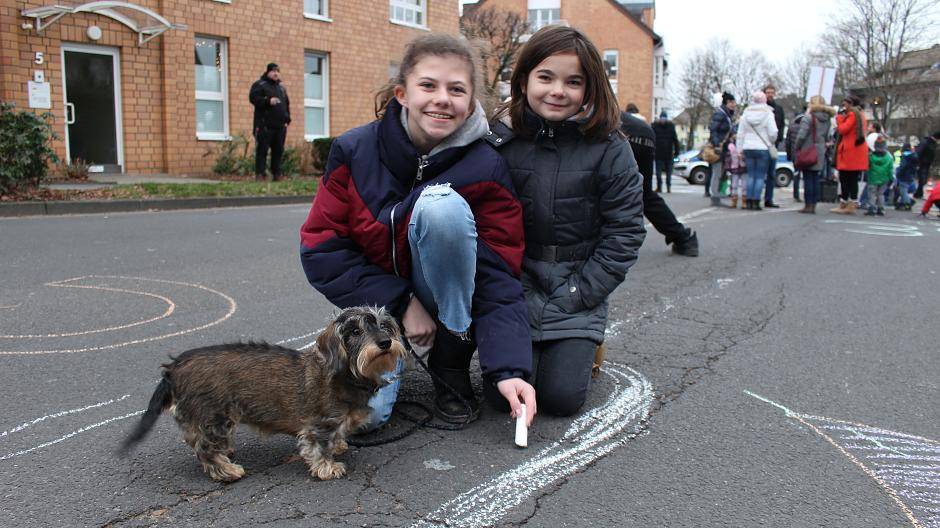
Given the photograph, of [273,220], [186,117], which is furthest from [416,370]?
[186,117]

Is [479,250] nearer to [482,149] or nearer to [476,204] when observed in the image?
[476,204]

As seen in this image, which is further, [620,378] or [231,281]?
[231,281]

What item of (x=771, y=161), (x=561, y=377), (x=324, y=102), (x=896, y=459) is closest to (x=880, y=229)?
(x=771, y=161)

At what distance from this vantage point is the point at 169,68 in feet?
58.4

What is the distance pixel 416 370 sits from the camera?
13.7 ft

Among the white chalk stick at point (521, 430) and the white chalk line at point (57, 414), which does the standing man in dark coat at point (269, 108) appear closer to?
the white chalk line at point (57, 414)

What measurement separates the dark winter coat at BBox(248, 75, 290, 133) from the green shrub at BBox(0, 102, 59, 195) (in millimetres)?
4587

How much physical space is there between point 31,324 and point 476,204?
327 cm

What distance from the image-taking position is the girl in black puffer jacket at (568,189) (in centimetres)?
367

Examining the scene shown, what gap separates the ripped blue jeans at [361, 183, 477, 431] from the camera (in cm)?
308

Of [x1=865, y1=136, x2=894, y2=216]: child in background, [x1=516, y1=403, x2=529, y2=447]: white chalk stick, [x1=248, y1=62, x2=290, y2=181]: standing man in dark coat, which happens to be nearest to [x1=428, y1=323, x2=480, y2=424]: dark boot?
[x1=516, y1=403, x2=529, y2=447]: white chalk stick

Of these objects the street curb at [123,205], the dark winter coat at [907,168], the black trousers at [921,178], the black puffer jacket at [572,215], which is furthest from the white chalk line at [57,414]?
the black trousers at [921,178]

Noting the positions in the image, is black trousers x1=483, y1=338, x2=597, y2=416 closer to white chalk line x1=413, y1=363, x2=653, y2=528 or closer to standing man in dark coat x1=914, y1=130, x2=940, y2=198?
white chalk line x1=413, y1=363, x2=653, y2=528

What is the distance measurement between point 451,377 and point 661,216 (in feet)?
16.8
